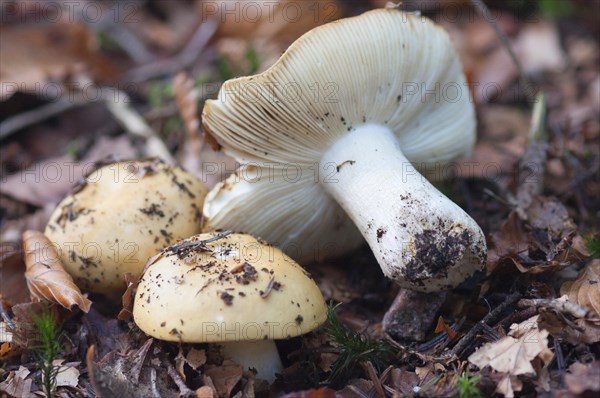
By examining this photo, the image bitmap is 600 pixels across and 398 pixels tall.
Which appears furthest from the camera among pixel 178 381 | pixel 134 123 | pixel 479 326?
pixel 134 123

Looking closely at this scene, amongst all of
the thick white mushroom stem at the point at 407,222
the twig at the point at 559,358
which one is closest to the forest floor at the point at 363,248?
the twig at the point at 559,358

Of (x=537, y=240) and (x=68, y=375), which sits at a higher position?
(x=537, y=240)

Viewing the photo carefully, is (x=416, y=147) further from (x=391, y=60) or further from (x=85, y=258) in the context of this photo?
(x=85, y=258)

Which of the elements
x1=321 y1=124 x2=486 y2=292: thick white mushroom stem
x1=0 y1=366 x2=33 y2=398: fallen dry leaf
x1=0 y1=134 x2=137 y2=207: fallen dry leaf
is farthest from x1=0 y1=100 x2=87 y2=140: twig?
x1=321 y1=124 x2=486 y2=292: thick white mushroom stem

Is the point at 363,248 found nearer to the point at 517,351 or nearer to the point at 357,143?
the point at 357,143

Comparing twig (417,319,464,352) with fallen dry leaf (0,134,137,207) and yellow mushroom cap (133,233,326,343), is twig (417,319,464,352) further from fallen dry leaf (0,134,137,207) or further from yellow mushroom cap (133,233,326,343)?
fallen dry leaf (0,134,137,207)

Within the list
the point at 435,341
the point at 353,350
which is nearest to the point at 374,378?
the point at 353,350
